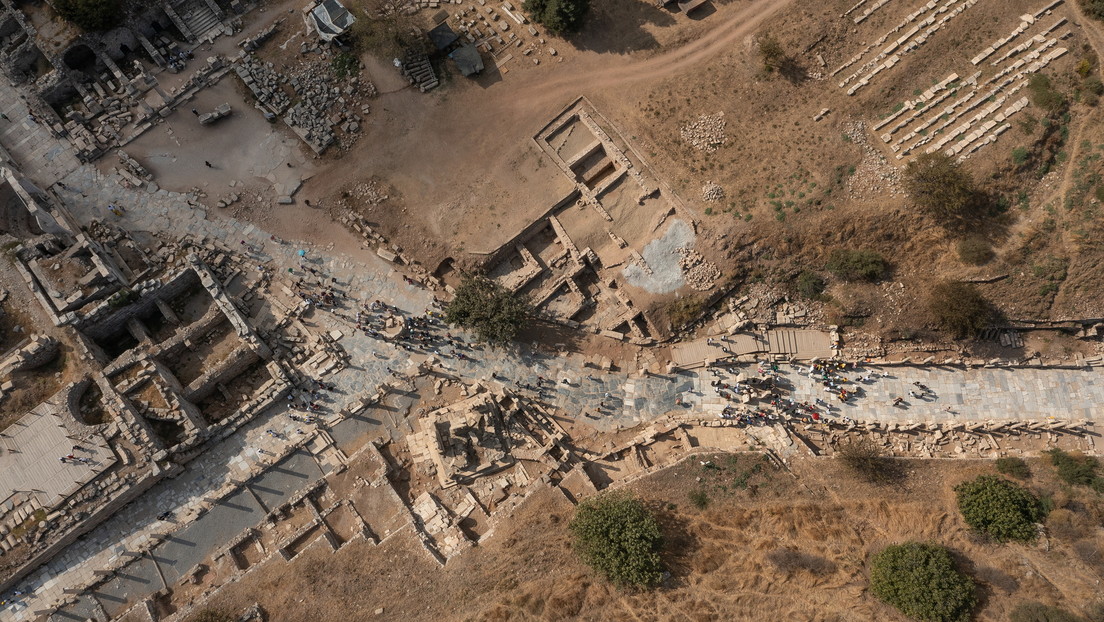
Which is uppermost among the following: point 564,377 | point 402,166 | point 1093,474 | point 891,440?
point 402,166

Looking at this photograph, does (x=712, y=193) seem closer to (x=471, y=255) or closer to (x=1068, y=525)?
(x=471, y=255)

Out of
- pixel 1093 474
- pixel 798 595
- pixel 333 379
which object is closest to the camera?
pixel 798 595

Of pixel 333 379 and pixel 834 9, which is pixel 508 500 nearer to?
pixel 333 379

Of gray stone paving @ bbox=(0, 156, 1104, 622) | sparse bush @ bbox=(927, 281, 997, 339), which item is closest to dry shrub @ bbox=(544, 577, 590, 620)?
gray stone paving @ bbox=(0, 156, 1104, 622)

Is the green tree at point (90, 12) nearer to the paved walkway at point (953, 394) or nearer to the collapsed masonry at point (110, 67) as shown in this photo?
the collapsed masonry at point (110, 67)

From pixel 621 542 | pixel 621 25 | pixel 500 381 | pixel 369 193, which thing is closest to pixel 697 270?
pixel 500 381

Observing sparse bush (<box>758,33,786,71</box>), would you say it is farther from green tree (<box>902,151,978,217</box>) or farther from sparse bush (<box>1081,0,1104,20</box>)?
sparse bush (<box>1081,0,1104,20</box>)

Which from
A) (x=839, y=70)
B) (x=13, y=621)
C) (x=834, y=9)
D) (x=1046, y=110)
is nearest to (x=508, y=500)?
(x=13, y=621)
